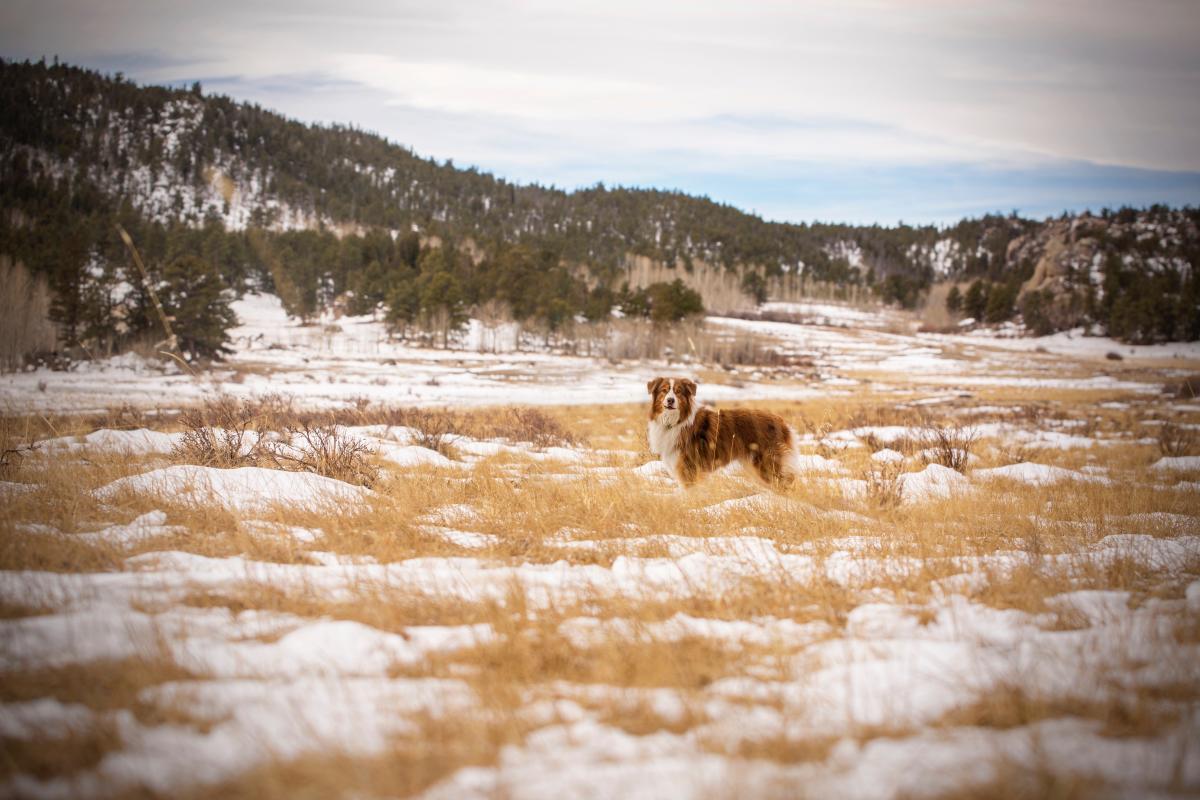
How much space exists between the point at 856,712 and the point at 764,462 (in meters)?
5.31

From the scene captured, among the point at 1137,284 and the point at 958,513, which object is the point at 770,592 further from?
the point at 1137,284

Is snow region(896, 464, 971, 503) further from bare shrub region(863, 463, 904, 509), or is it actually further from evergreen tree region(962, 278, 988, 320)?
evergreen tree region(962, 278, 988, 320)

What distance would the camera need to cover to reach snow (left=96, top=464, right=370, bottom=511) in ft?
16.8

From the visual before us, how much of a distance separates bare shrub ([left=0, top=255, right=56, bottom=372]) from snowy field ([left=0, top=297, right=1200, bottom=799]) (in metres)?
30.3

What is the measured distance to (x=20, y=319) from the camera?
3022cm

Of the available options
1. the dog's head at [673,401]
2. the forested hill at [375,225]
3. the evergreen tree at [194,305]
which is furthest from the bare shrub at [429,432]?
the forested hill at [375,225]

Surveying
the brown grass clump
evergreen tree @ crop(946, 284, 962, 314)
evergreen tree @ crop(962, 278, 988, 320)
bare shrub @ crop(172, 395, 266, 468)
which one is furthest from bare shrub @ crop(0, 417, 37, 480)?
evergreen tree @ crop(946, 284, 962, 314)

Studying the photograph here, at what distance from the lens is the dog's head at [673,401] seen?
752 cm

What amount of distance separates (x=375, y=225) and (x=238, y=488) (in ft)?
410

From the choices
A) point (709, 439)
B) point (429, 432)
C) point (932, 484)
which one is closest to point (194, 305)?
point (429, 432)

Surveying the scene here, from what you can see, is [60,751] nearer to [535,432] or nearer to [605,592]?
[605,592]

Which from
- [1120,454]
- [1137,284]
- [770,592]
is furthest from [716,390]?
[1137,284]

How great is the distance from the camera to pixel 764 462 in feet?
24.9

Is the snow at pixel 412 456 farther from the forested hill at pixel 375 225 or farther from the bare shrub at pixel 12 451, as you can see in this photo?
the forested hill at pixel 375 225
